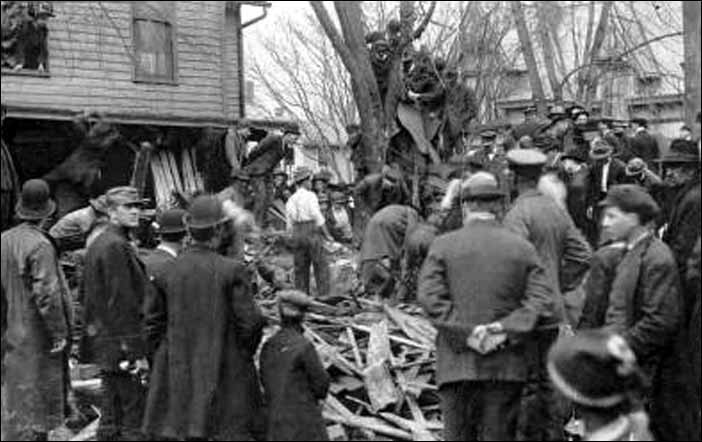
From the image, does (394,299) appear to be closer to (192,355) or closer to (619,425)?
(192,355)

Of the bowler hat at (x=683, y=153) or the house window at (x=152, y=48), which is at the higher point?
the house window at (x=152, y=48)

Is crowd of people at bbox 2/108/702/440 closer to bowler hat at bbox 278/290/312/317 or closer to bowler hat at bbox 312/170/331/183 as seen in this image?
bowler hat at bbox 278/290/312/317

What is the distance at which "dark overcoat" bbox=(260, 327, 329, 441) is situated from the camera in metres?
7.45

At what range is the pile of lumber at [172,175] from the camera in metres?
20.2

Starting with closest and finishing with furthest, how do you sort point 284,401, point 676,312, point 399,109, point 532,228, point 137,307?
point 676,312
point 284,401
point 532,228
point 137,307
point 399,109

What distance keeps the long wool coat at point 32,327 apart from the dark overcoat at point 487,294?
3230 mm

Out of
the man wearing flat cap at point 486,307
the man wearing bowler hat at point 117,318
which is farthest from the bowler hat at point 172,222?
the man wearing flat cap at point 486,307

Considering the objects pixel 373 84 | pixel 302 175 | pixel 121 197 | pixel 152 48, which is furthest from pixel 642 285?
pixel 152 48

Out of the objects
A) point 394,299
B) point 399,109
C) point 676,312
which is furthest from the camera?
point 399,109

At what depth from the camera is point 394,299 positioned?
1239cm

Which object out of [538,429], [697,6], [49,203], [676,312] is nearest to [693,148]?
[697,6]

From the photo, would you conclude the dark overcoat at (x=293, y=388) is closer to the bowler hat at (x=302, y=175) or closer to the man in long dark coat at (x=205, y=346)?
the man in long dark coat at (x=205, y=346)

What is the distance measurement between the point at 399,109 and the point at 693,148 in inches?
269

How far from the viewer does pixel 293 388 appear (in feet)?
24.5
